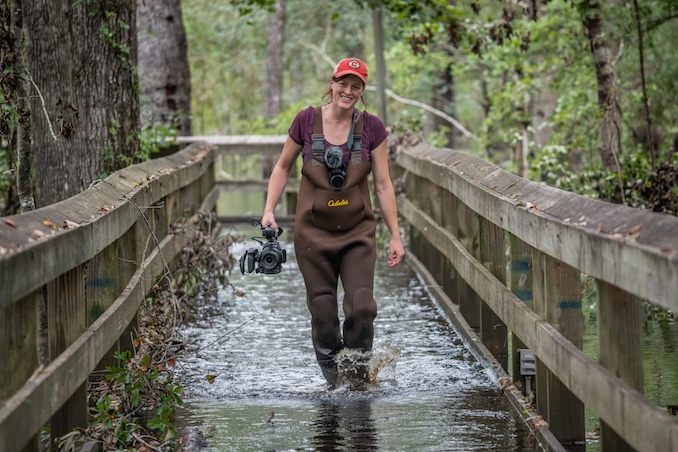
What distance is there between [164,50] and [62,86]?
27.9ft

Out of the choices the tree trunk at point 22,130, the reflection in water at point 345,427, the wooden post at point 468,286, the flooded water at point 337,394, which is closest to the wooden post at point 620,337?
the flooded water at point 337,394

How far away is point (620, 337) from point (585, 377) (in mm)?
261

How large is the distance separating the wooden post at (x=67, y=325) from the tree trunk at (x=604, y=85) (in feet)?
25.5

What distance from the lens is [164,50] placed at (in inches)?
684

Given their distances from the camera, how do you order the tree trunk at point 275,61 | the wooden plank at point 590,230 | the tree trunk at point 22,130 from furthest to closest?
the tree trunk at point 275,61 < the tree trunk at point 22,130 < the wooden plank at point 590,230

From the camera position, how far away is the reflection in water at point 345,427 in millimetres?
5887

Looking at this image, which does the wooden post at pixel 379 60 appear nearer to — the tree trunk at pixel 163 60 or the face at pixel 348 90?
the tree trunk at pixel 163 60

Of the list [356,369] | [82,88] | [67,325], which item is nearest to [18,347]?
[67,325]

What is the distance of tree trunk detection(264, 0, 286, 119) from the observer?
3155 cm

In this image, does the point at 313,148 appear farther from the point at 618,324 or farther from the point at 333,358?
the point at 618,324

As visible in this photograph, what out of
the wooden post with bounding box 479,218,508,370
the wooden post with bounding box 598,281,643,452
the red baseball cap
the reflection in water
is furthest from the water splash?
the wooden post with bounding box 598,281,643,452

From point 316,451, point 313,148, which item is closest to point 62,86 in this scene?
point 313,148

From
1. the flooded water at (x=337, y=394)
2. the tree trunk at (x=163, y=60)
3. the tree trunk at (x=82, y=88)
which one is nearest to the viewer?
the flooded water at (x=337, y=394)

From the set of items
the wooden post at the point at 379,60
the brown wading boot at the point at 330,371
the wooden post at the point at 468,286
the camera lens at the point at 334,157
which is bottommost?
the brown wading boot at the point at 330,371
